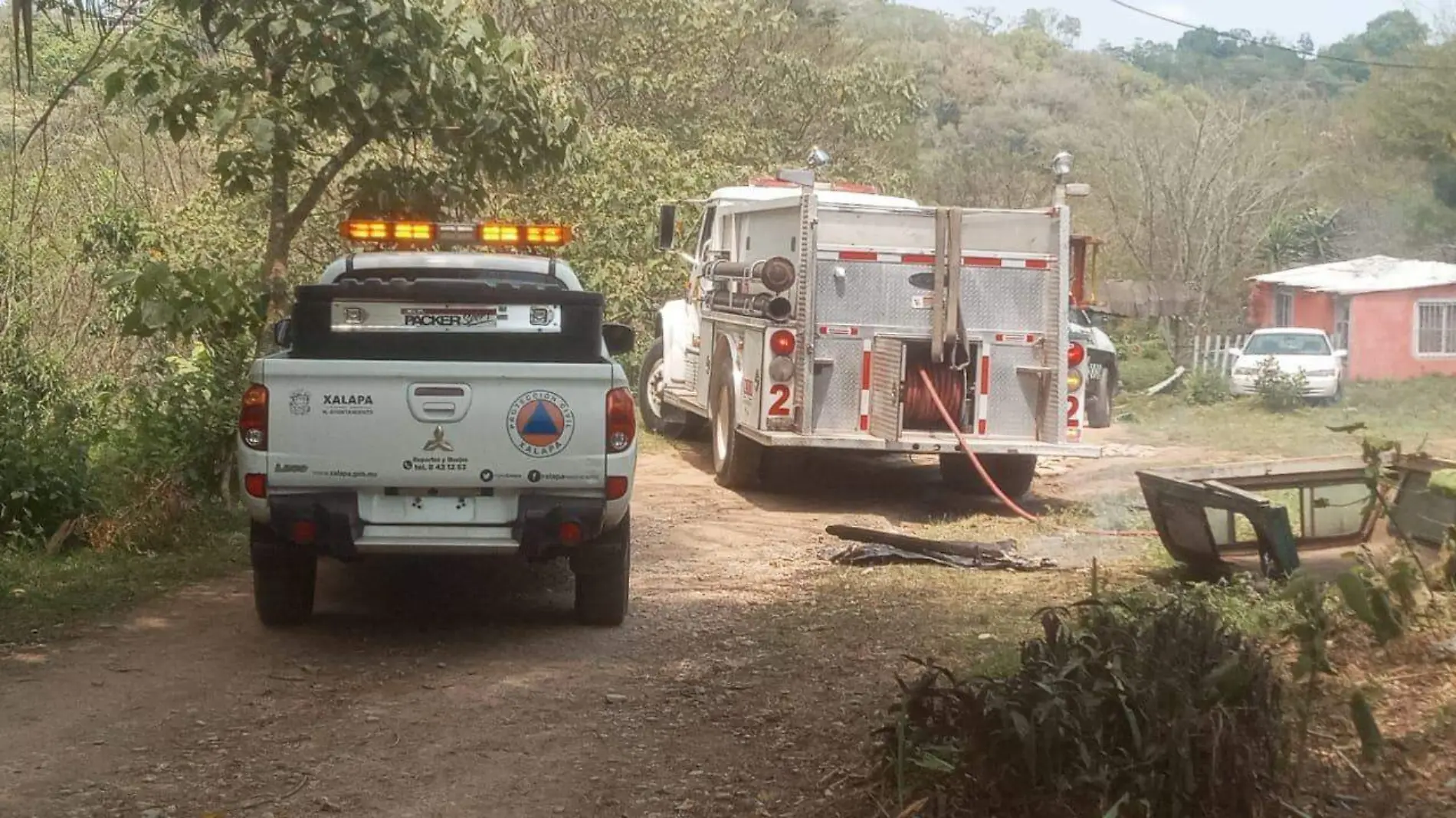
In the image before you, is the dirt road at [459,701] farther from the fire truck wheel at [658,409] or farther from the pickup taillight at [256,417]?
the fire truck wheel at [658,409]

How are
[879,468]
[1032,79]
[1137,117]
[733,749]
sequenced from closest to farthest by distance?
[733,749], [879,468], [1137,117], [1032,79]

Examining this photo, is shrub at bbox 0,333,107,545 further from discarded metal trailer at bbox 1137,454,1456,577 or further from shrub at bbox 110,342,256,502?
discarded metal trailer at bbox 1137,454,1456,577

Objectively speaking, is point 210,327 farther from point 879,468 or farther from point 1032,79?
point 1032,79

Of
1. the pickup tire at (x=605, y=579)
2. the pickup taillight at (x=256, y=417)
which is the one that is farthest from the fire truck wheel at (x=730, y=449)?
the pickup taillight at (x=256, y=417)

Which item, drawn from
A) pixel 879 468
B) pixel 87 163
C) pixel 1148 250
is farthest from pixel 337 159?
pixel 1148 250

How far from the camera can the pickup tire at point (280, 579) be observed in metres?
7.54

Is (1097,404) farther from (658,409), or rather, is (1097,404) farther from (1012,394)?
(1012,394)

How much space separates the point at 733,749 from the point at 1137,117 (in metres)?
39.7

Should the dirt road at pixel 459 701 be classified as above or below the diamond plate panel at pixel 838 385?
below

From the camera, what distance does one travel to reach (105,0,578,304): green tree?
1022 centimetres

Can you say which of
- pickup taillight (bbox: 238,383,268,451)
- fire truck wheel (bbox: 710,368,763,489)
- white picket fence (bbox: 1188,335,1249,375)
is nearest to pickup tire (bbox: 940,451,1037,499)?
fire truck wheel (bbox: 710,368,763,489)

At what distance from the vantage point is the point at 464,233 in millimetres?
9742

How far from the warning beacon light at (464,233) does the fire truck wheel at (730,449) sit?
3936mm

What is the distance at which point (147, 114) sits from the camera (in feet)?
36.9
